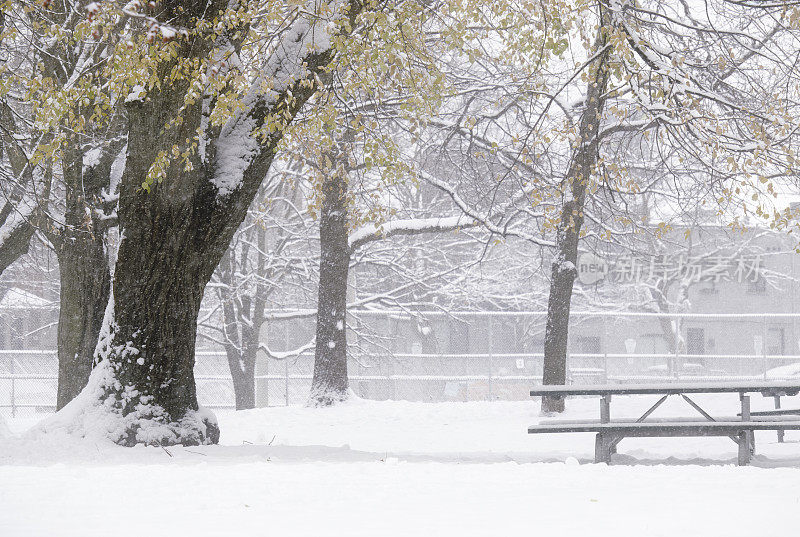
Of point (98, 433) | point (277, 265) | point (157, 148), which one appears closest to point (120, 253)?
point (157, 148)

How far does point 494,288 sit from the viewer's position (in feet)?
90.8

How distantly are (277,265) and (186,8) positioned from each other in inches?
482

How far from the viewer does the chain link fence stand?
795 inches

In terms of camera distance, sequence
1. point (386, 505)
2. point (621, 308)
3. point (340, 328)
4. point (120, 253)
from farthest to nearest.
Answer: point (621, 308)
point (340, 328)
point (120, 253)
point (386, 505)

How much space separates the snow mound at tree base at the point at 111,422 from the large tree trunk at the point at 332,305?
727cm

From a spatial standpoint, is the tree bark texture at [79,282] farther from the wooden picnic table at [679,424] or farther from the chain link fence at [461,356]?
the chain link fence at [461,356]

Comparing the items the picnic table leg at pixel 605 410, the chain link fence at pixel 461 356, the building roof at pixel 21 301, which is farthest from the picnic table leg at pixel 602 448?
the building roof at pixel 21 301

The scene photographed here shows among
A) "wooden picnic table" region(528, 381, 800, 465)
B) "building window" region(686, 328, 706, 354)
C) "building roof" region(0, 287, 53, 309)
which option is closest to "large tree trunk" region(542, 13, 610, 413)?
"wooden picnic table" region(528, 381, 800, 465)

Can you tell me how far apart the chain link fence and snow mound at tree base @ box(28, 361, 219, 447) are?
11295 mm

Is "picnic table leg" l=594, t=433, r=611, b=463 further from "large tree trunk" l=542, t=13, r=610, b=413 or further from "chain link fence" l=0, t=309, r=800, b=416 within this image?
"chain link fence" l=0, t=309, r=800, b=416

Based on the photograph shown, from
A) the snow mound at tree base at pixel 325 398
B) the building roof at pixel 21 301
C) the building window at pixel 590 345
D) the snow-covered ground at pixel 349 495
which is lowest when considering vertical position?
the snow mound at tree base at pixel 325 398

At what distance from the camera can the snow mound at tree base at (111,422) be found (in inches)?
302

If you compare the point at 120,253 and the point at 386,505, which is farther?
the point at 120,253

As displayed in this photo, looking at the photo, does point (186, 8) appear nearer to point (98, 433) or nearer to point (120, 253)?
point (120, 253)
